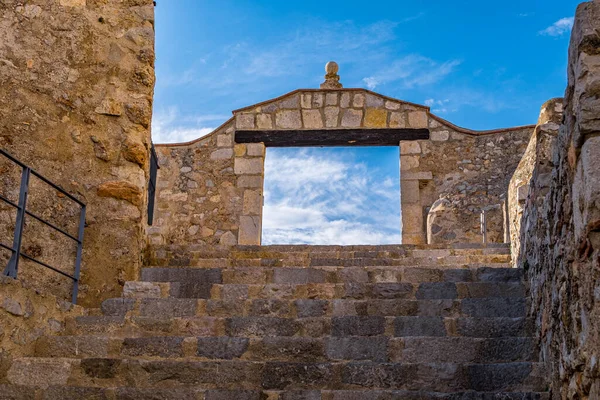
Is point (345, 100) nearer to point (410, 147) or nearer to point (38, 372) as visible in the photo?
point (410, 147)

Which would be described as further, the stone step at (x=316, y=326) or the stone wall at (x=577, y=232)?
the stone step at (x=316, y=326)

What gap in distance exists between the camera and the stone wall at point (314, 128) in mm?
9664

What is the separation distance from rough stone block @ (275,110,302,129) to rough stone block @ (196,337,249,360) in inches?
250

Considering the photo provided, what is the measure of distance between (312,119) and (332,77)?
0.76 metres

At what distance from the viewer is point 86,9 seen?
5.42 meters

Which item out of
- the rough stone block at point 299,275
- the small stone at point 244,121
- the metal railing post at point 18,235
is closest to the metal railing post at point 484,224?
the small stone at point 244,121

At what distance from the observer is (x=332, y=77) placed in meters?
10.4

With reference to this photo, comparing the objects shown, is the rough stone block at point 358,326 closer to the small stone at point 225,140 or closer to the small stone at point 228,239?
the small stone at point 228,239

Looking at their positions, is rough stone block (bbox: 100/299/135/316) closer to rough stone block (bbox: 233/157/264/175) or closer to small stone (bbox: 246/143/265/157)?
rough stone block (bbox: 233/157/264/175)

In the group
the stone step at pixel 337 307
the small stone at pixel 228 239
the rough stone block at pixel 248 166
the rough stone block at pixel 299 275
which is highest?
the rough stone block at pixel 248 166

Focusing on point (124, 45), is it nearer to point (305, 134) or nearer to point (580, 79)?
point (580, 79)

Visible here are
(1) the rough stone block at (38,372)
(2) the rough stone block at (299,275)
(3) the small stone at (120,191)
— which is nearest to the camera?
(1) the rough stone block at (38,372)

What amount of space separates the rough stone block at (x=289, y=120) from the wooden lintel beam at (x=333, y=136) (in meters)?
0.07

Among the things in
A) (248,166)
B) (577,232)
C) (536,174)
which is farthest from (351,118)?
(577,232)
